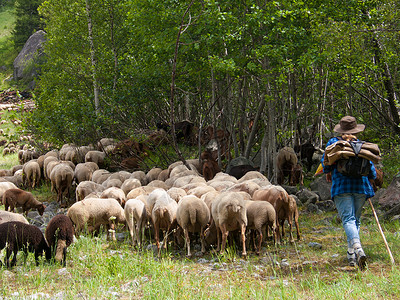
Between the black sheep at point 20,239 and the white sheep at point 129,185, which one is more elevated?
the white sheep at point 129,185

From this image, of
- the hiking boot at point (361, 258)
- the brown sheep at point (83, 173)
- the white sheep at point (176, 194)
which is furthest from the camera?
the brown sheep at point (83, 173)

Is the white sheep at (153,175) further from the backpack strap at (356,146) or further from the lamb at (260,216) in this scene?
the backpack strap at (356,146)

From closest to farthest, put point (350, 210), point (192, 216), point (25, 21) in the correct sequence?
point (350, 210) → point (192, 216) → point (25, 21)

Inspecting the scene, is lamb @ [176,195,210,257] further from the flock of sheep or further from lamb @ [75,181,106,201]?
lamb @ [75,181,106,201]

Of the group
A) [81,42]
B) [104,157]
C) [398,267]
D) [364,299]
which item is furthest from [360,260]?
[81,42]

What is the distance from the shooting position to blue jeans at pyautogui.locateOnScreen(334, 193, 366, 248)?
6348 millimetres

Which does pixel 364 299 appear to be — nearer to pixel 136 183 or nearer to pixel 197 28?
pixel 136 183

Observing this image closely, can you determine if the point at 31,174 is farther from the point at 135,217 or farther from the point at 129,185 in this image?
the point at 135,217

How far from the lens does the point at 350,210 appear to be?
21.5 ft

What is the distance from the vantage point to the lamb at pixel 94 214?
896cm

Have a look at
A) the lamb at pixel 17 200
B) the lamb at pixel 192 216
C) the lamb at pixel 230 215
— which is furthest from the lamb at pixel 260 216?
the lamb at pixel 17 200

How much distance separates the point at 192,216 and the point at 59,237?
2.26 meters

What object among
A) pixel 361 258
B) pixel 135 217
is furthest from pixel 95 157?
pixel 361 258

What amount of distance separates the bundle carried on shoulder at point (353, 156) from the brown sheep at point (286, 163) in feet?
24.3
